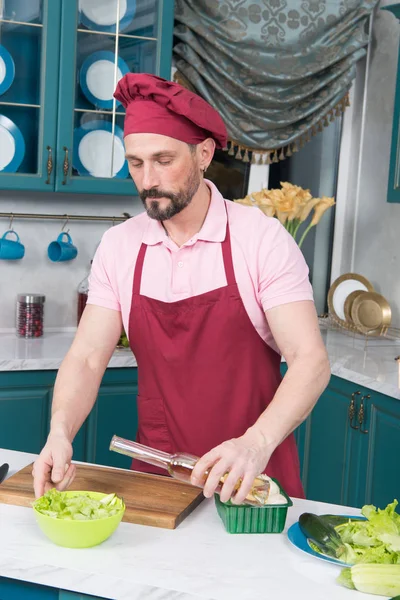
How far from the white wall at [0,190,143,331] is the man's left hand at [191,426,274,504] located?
8.07 feet

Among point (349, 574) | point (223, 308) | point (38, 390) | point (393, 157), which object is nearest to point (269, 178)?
point (393, 157)

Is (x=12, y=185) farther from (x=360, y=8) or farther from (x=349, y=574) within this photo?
(x=349, y=574)

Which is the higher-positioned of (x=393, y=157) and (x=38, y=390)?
(x=393, y=157)

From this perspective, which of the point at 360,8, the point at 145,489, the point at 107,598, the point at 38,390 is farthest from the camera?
the point at 360,8

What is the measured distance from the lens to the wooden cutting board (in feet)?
5.71

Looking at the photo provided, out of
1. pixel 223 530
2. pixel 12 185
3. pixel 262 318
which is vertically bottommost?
pixel 223 530

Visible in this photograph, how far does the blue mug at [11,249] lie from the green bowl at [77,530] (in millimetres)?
2219

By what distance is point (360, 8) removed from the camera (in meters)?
4.17

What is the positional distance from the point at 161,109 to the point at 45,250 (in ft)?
6.93

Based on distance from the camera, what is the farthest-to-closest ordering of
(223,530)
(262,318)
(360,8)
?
1. (360,8)
2. (262,318)
3. (223,530)

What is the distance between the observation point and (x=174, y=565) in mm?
1555

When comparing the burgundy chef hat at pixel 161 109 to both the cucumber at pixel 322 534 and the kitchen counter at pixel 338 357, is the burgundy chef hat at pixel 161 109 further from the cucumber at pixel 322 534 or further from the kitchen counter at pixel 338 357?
the kitchen counter at pixel 338 357

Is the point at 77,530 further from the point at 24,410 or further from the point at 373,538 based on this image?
the point at 24,410

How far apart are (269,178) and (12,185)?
140 centimetres
